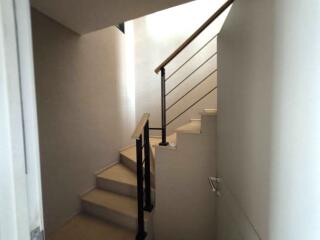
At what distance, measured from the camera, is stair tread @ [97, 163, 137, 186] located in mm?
2454

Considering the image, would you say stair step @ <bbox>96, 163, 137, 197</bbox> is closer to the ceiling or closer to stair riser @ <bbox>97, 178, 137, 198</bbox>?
stair riser @ <bbox>97, 178, 137, 198</bbox>

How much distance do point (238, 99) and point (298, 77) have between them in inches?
22.5

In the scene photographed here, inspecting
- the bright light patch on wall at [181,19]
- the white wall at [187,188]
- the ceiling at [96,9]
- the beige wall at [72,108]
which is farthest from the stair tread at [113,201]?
the bright light patch on wall at [181,19]

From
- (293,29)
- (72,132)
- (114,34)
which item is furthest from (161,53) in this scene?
(293,29)

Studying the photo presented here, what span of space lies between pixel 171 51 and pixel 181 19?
1.89 feet

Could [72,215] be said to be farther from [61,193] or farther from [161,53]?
[161,53]

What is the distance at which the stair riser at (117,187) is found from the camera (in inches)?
92.6

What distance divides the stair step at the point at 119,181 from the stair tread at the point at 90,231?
40 centimetres

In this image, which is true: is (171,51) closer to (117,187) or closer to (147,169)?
(147,169)

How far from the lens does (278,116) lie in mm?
629

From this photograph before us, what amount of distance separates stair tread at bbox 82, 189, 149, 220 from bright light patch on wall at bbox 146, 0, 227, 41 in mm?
2797

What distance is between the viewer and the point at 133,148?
11.4 feet

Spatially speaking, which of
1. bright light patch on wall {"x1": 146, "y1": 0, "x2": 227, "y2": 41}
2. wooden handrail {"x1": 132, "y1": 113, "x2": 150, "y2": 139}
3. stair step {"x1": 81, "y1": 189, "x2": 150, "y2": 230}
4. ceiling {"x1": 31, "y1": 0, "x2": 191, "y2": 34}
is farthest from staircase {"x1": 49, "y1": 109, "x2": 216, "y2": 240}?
bright light patch on wall {"x1": 146, "y1": 0, "x2": 227, "y2": 41}

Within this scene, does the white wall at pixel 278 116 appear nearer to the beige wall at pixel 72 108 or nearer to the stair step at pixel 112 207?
the stair step at pixel 112 207
